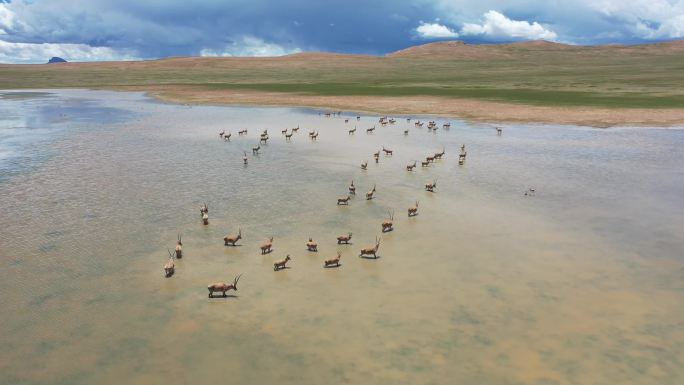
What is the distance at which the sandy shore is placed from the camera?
184 ft

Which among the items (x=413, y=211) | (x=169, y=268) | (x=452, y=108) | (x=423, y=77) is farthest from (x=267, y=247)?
(x=423, y=77)

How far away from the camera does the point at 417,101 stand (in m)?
77.5

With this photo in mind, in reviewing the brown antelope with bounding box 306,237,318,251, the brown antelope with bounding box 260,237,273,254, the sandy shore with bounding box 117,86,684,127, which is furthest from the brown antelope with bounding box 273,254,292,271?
the sandy shore with bounding box 117,86,684,127

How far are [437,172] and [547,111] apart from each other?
1435 inches

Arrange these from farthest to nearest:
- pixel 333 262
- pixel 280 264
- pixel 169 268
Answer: pixel 333 262, pixel 280 264, pixel 169 268

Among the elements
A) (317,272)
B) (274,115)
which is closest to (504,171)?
(317,272)

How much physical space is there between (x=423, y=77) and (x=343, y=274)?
123374 millimetres

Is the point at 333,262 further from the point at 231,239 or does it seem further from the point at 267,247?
the point at 231,239

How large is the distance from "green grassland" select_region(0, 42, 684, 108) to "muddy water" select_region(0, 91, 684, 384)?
47990 mm

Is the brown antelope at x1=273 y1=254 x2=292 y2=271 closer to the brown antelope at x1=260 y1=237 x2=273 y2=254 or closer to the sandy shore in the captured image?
the brown antelope at x1=260 y1=237 x2=273 y2=254

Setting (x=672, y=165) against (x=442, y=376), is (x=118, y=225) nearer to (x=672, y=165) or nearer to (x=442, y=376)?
(x=442, y=376)

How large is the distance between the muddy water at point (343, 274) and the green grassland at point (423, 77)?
4799cm

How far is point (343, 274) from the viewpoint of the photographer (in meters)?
17.3

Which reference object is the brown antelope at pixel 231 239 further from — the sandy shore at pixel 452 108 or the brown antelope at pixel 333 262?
the sandy shore at pixel 452 108
